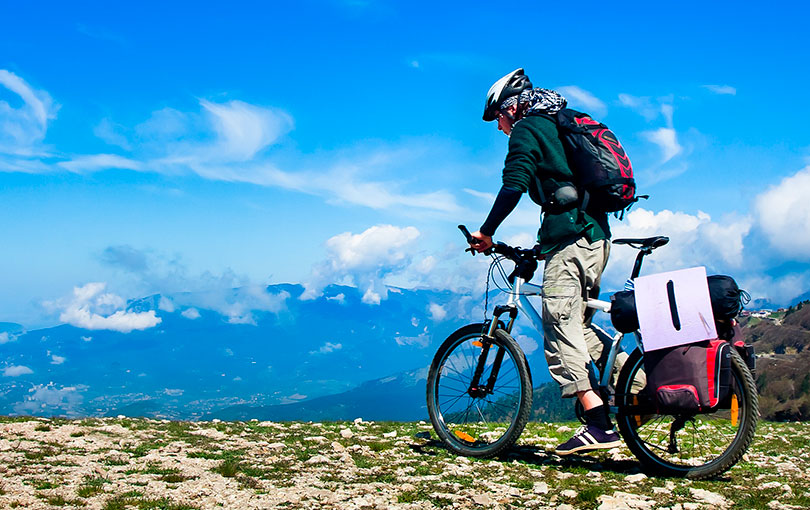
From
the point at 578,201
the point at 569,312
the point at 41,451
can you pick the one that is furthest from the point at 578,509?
the point at 41,451

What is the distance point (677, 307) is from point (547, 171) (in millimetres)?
1897

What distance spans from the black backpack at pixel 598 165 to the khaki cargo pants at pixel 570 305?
1.54ft

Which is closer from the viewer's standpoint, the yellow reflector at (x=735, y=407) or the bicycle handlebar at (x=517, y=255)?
the yellow reflector at (x=735, y=407)

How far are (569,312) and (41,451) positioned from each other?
20.3ft

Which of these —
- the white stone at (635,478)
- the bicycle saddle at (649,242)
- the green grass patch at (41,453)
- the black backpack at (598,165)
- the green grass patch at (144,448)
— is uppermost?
the black backpack at (598,165)

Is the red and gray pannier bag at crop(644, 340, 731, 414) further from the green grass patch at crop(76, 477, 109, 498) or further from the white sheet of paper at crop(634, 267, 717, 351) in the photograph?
the green grass patch at crop(76, 477, 109, 498)

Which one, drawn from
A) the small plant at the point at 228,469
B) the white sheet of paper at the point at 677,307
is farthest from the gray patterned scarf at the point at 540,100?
the small plant at the point at 228,469

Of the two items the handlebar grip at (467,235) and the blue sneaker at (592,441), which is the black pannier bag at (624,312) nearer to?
the blue sneaker at (592,441)

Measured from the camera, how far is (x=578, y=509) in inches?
179

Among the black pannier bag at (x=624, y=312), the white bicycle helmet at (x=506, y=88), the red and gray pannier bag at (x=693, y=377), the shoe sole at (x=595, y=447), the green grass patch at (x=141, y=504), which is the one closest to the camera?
the green grass patch at (x=141, y=504)

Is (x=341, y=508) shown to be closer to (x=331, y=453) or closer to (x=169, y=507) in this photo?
(x=169, y=507)

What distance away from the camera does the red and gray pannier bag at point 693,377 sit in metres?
5.49

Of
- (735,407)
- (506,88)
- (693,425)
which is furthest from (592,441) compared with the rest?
(506,88)

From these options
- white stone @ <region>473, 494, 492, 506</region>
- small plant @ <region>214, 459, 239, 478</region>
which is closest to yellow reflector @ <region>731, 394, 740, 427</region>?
white stone @ <region>473, 494, 492, 506</region>
